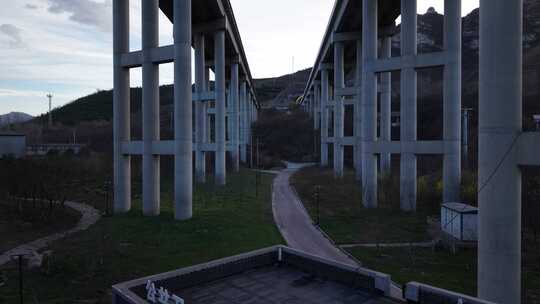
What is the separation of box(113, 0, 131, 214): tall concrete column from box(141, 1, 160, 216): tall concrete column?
2.29m

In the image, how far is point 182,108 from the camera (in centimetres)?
2706

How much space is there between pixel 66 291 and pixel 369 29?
96.0 ft

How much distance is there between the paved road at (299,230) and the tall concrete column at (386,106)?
901 centimetres

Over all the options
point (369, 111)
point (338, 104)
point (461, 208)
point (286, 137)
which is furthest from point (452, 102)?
point (286, 137)

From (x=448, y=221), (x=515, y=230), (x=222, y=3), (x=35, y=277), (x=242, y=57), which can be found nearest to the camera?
(x=515, y=230)

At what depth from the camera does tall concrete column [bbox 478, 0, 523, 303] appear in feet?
44.7

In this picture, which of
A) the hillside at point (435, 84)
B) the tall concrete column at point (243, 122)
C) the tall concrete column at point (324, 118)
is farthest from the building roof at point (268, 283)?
the tall concrete column at point (243, 122)

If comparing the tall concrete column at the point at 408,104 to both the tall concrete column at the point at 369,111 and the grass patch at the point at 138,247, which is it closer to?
the tall concrete column at the point at 369,111

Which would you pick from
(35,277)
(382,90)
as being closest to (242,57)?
(382,90)

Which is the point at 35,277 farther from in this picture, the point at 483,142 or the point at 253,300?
the point at 483,142

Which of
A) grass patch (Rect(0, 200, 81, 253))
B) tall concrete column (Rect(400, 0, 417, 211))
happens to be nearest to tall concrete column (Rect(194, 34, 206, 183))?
grass patch (Rect(0, 200, 81, 253))

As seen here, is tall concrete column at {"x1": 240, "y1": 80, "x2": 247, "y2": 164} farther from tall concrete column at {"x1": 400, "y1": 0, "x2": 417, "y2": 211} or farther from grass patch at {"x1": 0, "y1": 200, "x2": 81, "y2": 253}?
tall concrete column at {"x1": 400, "y1": 0, "x2": 417, "y2": 211}

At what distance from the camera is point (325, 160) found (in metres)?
74.2

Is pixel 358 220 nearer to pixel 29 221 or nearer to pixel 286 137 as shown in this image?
pixel 29 221
